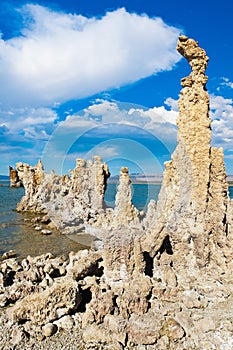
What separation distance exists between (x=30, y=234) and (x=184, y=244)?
16.9m

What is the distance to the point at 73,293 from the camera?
30.3 feet

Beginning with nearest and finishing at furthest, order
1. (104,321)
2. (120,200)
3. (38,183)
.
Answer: (104,321), (120,200), (38,183)

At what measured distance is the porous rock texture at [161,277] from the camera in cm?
841

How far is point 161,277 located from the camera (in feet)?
36.2

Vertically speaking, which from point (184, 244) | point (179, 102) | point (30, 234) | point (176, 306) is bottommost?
point (30, 234)

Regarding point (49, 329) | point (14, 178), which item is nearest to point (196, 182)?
point (49, 329)

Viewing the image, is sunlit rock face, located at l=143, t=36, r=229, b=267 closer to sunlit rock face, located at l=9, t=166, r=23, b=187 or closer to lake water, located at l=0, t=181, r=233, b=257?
lake water, located at l=0, t=181, r=233, b=257

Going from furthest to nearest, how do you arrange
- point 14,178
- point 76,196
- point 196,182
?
point 14,178 → point 76,196 → point 196,182

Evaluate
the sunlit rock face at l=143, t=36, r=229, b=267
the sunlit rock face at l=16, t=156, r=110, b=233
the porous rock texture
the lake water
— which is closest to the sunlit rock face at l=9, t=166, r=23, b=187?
the sunlit rock face at l=16, t=156, r=110, b=233

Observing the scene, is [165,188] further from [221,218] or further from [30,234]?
[30,234]

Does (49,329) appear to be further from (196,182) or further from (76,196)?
(76,196)

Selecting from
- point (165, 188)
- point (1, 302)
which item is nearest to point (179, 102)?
point (165, 188)

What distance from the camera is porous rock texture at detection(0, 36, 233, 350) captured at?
8.41 meters

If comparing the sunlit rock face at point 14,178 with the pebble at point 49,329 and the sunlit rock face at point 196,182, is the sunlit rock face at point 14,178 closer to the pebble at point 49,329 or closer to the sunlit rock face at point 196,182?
the sunlit rock face at point 196,182
